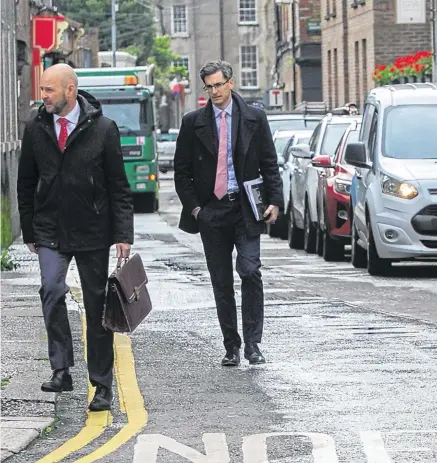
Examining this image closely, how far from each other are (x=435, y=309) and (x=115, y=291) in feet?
19.7

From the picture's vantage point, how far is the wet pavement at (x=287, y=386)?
8.34m

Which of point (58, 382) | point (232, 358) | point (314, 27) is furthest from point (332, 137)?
point (314, 27)

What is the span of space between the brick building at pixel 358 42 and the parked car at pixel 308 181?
72.7 ft

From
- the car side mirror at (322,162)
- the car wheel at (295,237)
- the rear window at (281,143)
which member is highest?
the car side mirror at (322,162)

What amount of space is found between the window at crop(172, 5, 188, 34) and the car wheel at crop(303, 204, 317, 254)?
9828cm

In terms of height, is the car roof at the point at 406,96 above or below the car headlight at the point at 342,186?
above

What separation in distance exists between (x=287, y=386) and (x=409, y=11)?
29616mm

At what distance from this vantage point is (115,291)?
Result: 385 inches

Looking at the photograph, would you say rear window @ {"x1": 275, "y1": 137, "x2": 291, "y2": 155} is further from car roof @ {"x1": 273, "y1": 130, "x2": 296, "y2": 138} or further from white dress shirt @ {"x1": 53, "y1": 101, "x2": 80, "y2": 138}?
white dress shirt @ {"x1": 53, "y1": 101, "x2": 80, "y2": 138}

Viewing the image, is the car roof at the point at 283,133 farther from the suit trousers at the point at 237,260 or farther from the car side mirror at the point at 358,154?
the suit trousers at the point at 237,260

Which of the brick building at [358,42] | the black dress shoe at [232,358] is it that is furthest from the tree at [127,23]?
the black dress shoe at [232,358]

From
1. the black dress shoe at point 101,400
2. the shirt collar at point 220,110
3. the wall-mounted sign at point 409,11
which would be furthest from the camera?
the wall-mounted sign at point 409,11

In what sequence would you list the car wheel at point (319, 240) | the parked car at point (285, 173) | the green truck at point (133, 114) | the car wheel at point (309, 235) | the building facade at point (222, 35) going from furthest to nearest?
the building facade at point (222, 35) → the green truck at point (133, 114) → the parked car at point (285, 173) → the car wheel at point (309, 235) → the car wheel at point (319, 240)

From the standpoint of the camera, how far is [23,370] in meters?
11.1
